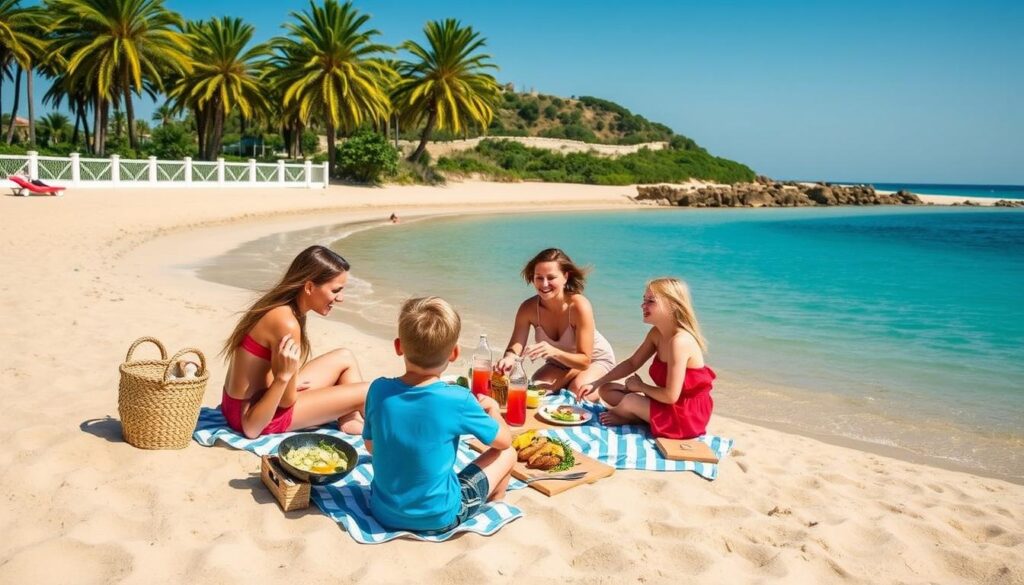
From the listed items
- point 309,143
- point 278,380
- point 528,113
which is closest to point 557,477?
point 278,380

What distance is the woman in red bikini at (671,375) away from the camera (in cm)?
421

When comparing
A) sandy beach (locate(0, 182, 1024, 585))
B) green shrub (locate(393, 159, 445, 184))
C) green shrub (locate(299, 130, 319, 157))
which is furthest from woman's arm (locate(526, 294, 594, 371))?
green shrub (locate(299, 130, 319, 157))

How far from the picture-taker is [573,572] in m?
2.87

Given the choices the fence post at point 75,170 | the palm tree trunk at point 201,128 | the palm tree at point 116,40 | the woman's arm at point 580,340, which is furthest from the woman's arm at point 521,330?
the palm tree trunk at point 201,128

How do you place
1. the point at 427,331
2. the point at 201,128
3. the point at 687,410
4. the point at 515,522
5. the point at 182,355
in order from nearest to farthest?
the point at 427,331
the point at 515,522
the point at 182,355
the point at 687,410
the point at 201,128

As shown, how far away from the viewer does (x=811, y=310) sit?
37.8 ft

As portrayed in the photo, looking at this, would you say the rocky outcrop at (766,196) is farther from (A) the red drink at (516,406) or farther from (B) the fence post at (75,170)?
(A) the red drink at (516,406)

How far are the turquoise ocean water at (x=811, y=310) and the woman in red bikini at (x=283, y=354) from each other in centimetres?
351

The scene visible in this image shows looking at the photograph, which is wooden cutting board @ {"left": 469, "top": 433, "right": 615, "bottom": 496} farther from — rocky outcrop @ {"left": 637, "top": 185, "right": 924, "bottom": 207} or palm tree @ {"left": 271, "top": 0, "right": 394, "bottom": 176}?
rocky outcrop @ {"left": 637, "top": 185, "right": 924, "bottom": 207}

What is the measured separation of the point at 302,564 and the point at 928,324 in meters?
10.7

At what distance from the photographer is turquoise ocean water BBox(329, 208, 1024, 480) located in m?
5.96

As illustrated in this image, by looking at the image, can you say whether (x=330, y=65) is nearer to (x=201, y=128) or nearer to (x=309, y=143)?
(x=201, y=128)

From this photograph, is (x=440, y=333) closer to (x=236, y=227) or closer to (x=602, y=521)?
(x=602, y=521)

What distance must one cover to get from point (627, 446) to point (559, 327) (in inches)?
48.4
